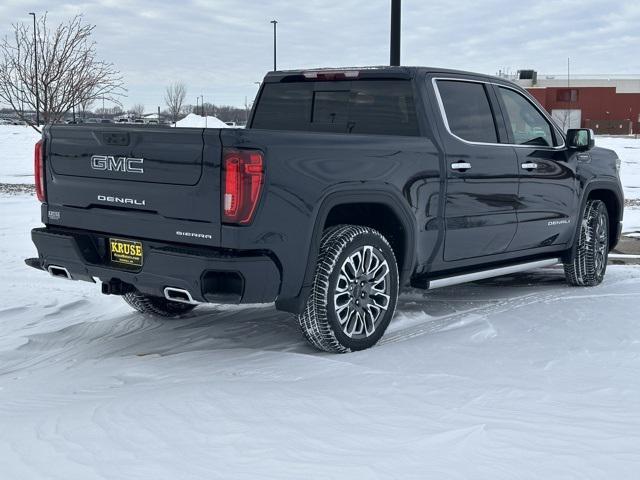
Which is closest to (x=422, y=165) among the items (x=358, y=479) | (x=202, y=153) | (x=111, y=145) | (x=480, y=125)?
(x=480, y=125)

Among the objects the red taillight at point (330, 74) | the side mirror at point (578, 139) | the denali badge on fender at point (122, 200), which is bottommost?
the denali badge on fender at point (122, 200)

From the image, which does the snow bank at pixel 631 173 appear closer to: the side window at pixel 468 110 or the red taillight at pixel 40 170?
the side window at pixel 468 110

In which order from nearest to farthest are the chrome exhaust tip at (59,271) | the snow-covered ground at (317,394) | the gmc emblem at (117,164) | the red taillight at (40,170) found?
the snow-covered ground at (317,394)
the gmc emblem at (117,164)
the chrome exhaust tip at (59,271)
the red taillight at (40,170)

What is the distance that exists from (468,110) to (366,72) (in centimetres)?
82

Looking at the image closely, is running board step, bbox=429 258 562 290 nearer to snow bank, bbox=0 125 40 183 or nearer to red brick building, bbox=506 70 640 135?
snow bank, bbox=0 125 40 183

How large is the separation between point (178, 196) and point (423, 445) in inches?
77.9

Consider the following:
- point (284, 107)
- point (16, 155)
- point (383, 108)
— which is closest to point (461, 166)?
point (383, 108)

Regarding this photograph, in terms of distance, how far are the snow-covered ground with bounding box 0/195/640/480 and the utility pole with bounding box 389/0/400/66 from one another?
5.03 m

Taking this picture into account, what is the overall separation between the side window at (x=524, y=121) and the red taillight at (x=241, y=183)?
2.80 meters

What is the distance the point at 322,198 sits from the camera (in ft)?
15.7

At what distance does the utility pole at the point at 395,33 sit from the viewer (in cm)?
1070

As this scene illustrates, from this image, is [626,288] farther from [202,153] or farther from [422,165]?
[202,153]

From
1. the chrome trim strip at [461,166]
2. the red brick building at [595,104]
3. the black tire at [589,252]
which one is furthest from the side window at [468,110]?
the red brick building at [595,104]

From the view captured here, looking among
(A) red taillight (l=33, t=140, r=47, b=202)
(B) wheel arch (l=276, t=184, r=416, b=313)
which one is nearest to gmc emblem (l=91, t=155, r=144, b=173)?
(A) red taillight (l=33, t=140, r=47, b=202)
